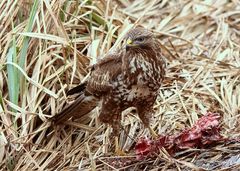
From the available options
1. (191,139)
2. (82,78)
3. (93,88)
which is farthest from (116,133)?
(82,78)

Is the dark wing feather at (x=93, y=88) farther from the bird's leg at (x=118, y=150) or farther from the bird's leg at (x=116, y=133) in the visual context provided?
the bird's leg at (x=118, y=150)

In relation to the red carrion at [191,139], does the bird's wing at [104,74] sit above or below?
above

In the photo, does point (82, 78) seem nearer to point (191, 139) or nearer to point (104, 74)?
point (104, 74)

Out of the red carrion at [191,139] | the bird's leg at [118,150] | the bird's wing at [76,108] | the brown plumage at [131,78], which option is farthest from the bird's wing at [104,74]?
the red carrion at [191,139]

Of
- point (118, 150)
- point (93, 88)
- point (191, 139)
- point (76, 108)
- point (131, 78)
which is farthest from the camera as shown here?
point (76, 108)

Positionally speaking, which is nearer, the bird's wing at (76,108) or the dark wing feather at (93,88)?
the dark wing feather at (93,88)

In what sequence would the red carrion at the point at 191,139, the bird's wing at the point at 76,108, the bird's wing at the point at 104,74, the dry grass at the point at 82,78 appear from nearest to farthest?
the red carrion at the point at 191,139 < the bird's wing at the point at 104,74 < the dry grass at the point at 82,78 < the bird's wing at the point at 76,108
